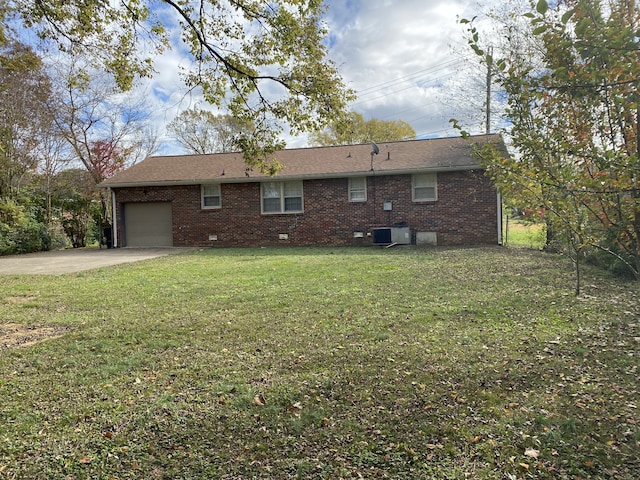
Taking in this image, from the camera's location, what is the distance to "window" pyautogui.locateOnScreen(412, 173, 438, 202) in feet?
48.4

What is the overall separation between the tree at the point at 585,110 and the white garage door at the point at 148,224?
1537cm

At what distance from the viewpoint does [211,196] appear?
16703mm

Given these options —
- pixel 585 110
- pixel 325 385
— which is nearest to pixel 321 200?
pixel 325 385

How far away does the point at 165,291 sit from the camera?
7.26 metres

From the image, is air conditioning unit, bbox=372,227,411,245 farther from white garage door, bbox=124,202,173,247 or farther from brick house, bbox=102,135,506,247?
white garage door, bbox=124,202,173,247

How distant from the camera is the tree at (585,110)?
2334 millimetres

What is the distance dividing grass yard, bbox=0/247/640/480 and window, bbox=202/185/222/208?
1017 cm

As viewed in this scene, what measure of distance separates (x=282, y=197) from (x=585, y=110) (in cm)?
1358

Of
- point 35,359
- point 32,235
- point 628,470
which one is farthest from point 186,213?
point 628,470

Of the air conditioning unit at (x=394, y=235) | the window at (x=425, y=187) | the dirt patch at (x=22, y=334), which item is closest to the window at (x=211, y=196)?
the air conditioning unit at (x=394, y=235)

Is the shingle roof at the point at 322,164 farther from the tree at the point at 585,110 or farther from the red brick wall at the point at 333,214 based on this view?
the tree at the point at 585,110

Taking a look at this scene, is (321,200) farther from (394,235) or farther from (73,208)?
(73,208)

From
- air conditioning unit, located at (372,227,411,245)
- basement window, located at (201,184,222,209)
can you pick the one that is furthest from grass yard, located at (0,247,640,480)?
basement window, located at (201,184,222,209)

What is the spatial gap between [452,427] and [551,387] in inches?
42.0
